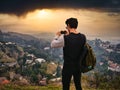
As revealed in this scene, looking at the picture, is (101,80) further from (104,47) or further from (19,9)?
(19,9)

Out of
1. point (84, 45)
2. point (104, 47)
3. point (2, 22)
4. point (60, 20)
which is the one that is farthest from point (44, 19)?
point (84, 45)

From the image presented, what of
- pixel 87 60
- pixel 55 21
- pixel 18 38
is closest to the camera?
pixel 87 60

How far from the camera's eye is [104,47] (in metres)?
13.6

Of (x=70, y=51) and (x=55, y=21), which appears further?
(x=55, y=21)

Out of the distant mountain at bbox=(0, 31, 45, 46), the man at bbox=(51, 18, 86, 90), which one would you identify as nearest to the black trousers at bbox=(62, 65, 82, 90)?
the man at bbox=(51, 18, 86, 90)

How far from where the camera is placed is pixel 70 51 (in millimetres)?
6188

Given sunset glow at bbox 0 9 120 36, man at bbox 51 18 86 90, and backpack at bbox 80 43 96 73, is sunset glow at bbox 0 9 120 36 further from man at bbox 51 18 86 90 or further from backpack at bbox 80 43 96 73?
man at bbox 51 18 86 90

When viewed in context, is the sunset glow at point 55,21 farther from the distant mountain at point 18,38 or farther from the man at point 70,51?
the man at point 70,51

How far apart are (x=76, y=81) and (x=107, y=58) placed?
734 centimetres

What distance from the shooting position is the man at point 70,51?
20.2 feet

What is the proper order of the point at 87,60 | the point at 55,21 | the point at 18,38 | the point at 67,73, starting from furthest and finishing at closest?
1. the point at 55,21
2. the point at 18,38
3. the point at 87,60
4. the point at 67,73

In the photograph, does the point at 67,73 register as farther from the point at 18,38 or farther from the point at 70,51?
the point at 18,38

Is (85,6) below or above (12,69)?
above

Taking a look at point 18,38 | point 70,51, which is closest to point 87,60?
point 70,51
